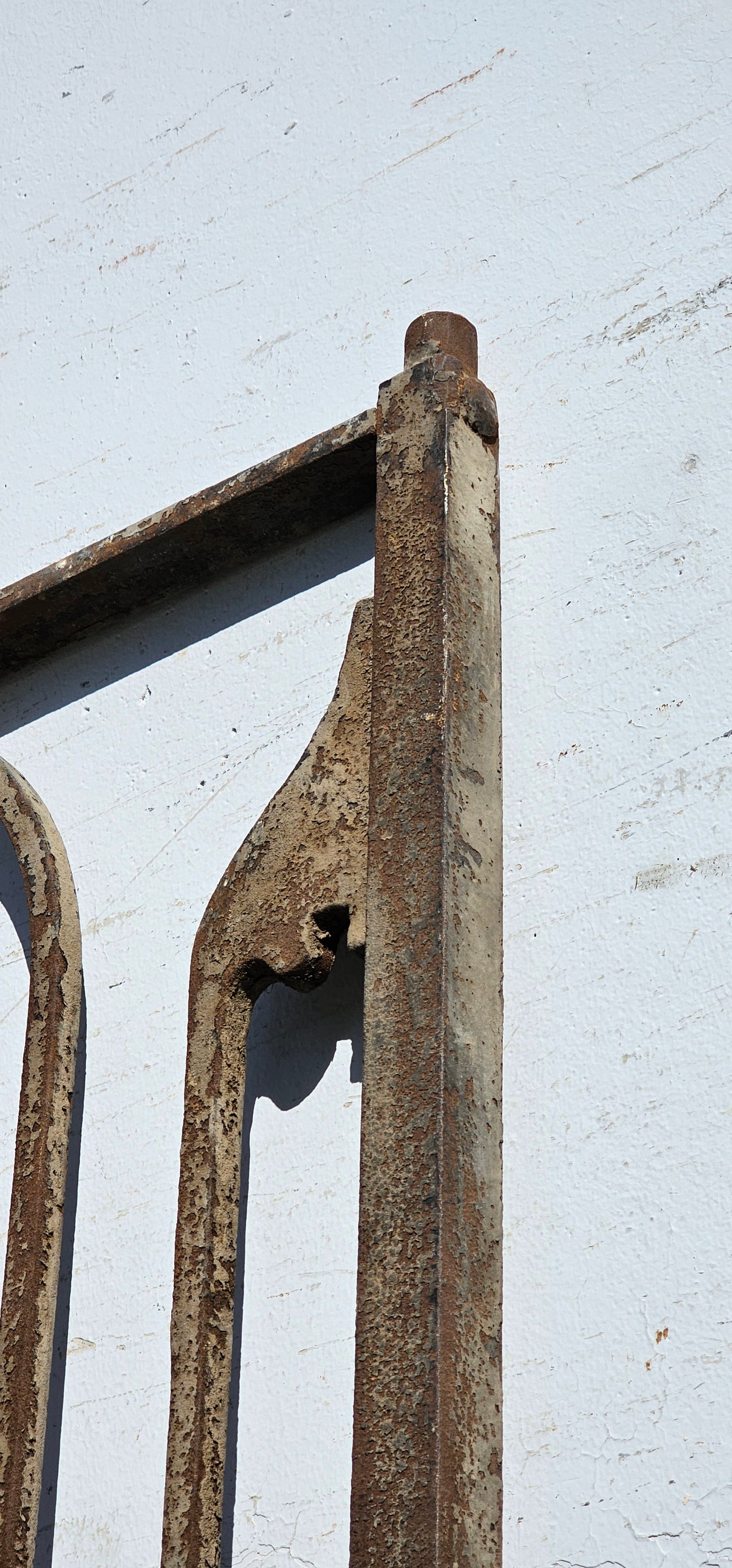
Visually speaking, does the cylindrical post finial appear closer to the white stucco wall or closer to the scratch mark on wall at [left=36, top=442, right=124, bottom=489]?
the white stucco wall

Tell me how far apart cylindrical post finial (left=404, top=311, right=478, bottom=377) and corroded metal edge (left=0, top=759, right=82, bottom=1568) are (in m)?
0.42

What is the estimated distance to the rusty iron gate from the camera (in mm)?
833

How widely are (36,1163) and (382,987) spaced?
304 millimetres

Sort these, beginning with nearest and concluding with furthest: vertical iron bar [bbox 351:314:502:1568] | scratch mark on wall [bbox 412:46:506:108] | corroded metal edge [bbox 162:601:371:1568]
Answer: vertical iron bar [bbox 351:314:502:1568] < corroded metal edge [bbox 162:601:371:1568] < scratch mark on wall [bbox 412:46:506:108]

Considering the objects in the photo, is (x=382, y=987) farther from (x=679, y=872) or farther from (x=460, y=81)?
(x=460, y=81)

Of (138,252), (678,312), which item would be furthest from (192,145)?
(678,312)

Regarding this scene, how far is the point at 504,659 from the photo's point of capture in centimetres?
104

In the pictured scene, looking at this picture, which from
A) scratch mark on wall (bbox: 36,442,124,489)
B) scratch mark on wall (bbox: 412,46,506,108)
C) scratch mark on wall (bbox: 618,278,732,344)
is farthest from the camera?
scratch mark on wall (bbox: 36,442,124,489)

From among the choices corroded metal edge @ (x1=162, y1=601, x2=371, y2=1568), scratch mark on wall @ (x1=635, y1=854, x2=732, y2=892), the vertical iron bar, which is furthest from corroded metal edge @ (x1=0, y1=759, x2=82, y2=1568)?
scratch mark on wall @ (x1=635, y1=854, x2=732, y2=892)

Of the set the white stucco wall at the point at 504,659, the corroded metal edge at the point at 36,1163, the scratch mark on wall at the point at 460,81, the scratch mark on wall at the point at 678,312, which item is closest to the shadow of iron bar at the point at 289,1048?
the white stucco wall at the point at 504,659

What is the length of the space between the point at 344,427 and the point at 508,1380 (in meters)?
0.59

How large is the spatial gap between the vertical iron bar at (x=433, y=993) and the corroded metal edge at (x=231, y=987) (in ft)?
0.17

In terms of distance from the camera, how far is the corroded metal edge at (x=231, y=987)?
931 mm

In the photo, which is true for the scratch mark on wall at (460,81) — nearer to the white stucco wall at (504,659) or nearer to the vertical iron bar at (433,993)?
the white stucco wall at (504,659)
